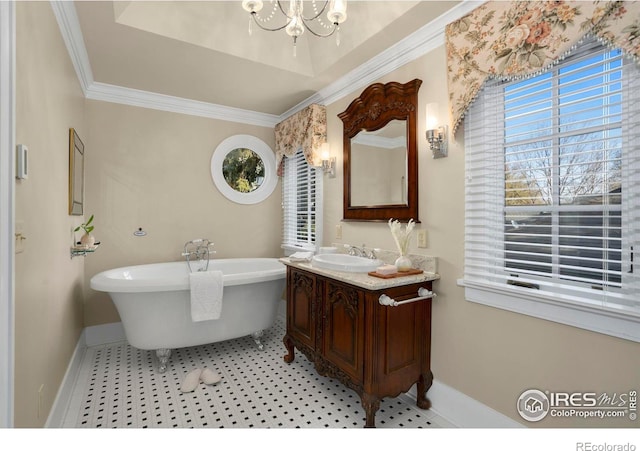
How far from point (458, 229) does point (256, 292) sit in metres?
1.82

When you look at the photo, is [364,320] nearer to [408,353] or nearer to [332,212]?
[408,353]

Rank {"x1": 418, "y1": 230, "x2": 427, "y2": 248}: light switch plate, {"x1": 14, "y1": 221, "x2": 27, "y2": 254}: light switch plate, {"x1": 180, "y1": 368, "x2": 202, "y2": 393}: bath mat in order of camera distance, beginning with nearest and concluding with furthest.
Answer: {"x1": 14, "y1": 221, "x2": 27, "y2": 254}: light switch plate → {"x1": 418, "y1": 230, "x2": 427, "y2": 248}: light switch plate → {"x1": 180, "y1": 368, "x2": 202, "y2": 393}: bath mat

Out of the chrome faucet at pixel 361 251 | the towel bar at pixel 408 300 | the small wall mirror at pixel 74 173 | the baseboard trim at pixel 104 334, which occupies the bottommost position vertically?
the baseboard trim at pixel 104 334

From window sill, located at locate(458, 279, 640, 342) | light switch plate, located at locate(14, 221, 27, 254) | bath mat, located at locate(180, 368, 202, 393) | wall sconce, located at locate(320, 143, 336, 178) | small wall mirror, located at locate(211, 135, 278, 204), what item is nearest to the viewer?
light switch plate, located at locate(14, 221, 27, 254)

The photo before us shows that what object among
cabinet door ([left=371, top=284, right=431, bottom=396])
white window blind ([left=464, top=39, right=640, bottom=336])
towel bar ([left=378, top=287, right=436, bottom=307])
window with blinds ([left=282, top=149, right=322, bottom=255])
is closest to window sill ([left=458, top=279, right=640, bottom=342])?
white window blind ([left=464, top=39, right=640, bottom=336])

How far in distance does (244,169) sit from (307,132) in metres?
1.08

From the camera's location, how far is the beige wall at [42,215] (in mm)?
1308

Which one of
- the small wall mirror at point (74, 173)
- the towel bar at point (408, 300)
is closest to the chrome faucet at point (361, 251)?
the towel bar at point (408, 300)

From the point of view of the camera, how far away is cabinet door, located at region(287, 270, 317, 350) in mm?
2361

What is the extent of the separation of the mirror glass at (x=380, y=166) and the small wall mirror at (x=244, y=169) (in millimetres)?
1538

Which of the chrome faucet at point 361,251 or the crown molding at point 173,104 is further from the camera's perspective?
the crown molding at point 173,104

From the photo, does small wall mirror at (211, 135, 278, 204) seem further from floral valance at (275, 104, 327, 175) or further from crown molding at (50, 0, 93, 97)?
crown molding at (50, 0, 93, 97)

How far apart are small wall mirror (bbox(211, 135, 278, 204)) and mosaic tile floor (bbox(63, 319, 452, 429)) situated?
6.22ft

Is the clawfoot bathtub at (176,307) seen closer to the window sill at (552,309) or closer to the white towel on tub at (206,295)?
the white towel on tub at (206,295)
